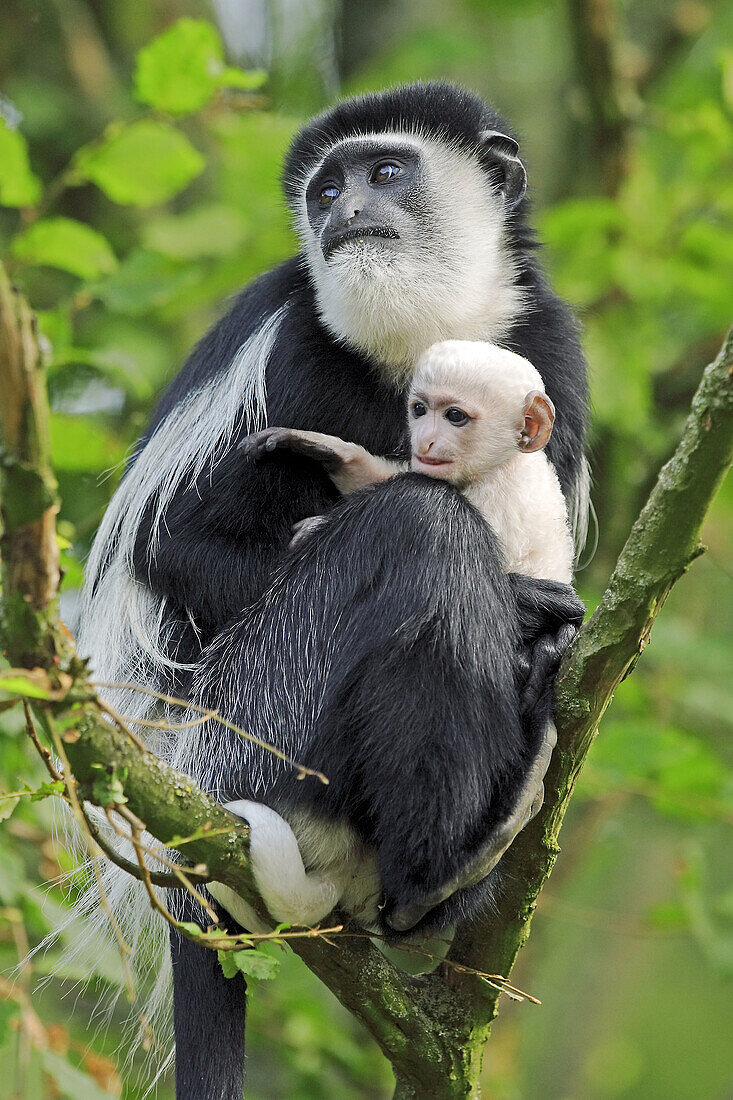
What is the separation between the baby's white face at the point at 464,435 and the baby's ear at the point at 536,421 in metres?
0.01

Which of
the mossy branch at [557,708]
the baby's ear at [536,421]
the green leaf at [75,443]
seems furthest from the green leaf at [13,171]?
the mossy branch at [557,708]

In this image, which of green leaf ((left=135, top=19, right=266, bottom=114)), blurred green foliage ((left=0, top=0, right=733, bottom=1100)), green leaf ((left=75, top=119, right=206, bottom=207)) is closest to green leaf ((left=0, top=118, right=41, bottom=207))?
blurred green foliage ((left=0, top=0, right=733, bottom=1100))

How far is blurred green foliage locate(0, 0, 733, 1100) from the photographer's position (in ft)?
7.47

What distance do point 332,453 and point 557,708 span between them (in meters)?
0.57

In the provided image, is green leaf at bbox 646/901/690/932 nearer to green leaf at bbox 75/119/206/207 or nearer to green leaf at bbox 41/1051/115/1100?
green leaf at bbox 41/1051/115/1100

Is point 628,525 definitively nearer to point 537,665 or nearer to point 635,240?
point 635,240

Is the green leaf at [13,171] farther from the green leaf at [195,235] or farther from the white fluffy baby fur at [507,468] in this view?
the white fluffy baby fur at [507,468]

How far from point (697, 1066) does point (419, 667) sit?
6866 mm

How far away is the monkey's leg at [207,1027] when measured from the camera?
1.66 m

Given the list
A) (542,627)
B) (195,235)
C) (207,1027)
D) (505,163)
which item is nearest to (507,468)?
(542,627)

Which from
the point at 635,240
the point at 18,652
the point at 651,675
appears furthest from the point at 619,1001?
the point at 18,652

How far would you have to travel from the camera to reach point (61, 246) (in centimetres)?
232

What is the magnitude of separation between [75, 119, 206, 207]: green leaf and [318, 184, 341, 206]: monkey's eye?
1.32 ft

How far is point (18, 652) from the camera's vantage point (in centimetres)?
106
